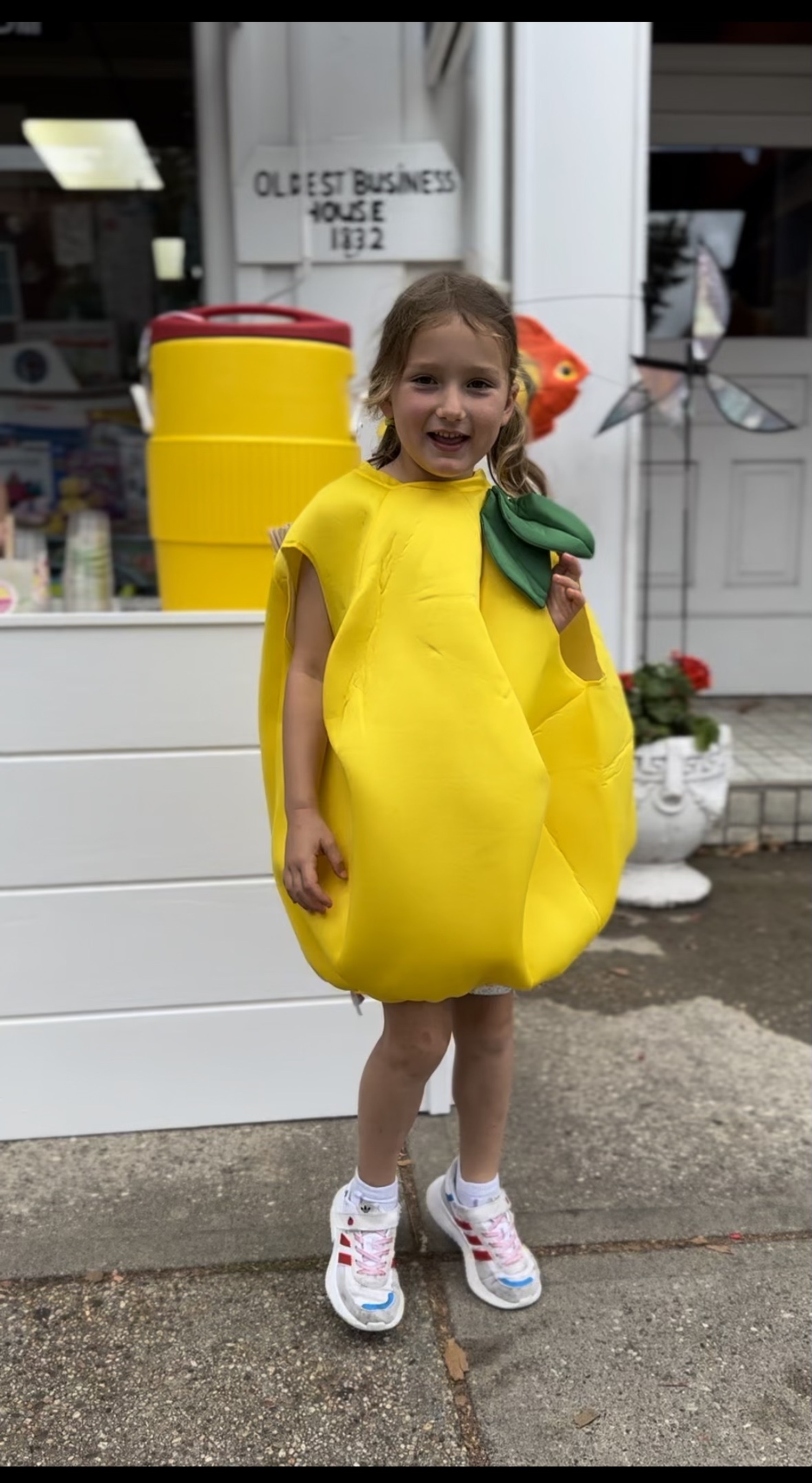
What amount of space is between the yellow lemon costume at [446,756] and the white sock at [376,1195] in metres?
0.38

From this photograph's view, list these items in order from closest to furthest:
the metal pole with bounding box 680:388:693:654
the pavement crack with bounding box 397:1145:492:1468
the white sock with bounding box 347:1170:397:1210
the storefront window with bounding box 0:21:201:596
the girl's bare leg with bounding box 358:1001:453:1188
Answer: the pavement crack with bounding box 397:1145:492:1468, the girl's bare leg with bounding box 358:1001:453:1188, the white sock with bounding box 347:1170:397:1210, the storefront window with bounding box 0:21:201:596, the metal pole with bounding box 680:388:693:654

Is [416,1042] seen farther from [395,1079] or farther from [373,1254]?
[373,1254]

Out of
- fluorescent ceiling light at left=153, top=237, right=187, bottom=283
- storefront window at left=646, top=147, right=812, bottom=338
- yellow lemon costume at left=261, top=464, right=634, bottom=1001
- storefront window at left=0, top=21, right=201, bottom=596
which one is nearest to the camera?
yellow lemon costume at left=261, top=464, right=634, bottom=1001

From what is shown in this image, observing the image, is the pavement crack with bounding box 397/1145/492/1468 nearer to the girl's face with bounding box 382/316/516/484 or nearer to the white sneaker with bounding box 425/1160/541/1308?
the white sneaker with bounding box 425/1160/541/1308

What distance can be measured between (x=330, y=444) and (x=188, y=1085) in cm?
127

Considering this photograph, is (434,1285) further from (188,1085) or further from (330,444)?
(330,444)

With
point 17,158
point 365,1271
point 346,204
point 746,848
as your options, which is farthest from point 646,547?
point 365,1271

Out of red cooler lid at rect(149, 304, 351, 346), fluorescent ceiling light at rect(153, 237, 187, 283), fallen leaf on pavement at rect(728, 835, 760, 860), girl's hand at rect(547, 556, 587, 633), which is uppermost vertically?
fluorescent ceiling light at rect(153, 237, 187, 283)

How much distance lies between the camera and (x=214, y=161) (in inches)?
136

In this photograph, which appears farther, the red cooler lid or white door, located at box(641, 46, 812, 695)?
white door, located at box(641, 46, 812, 695)

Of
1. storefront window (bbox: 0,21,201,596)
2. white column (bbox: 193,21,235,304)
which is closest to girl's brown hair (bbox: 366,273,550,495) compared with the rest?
storefront window (bbox: 0,21,201,596)

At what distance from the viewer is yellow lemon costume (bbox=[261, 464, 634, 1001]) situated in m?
1.34

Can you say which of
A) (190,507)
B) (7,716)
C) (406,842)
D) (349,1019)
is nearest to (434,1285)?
(349,1019)

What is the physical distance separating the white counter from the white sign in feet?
6.28
